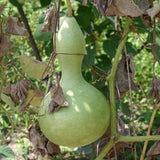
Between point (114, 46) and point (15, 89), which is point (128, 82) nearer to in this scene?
point (15, 89)

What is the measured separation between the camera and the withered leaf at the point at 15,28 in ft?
2.97

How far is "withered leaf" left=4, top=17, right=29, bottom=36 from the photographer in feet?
2.97

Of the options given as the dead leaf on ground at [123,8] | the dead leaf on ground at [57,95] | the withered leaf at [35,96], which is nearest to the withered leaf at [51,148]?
the withered leaf at [35,96]

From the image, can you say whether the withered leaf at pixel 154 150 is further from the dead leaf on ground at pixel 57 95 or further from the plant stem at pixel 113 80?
the dead leaf on ground at pixel 57 95

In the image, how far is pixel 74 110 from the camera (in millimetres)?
892

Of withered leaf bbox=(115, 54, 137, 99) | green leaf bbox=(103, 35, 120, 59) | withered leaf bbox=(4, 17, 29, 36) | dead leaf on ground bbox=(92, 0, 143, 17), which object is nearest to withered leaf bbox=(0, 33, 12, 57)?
withered leaf bbox=(4, 17, 29, 36)

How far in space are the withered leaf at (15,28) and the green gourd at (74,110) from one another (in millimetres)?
107

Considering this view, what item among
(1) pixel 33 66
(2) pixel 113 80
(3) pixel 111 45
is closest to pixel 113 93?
(2) pixel 113 80

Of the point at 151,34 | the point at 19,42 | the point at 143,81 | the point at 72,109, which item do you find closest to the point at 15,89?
the point at 72,109

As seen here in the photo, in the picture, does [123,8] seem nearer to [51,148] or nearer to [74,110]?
[74,110]

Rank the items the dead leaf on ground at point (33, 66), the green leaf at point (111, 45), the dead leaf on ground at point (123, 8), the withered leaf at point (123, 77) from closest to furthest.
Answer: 1. the dead leaf on ground at point (123, 8)
2. the dead leaf on ground at point (33, 66)
3. the withered leaf at point (123, 77)
4. the green leaf at point (111, 45)

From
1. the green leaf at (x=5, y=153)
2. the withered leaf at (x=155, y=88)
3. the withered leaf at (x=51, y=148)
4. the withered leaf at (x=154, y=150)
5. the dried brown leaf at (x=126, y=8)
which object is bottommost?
the green leaf at (x=5, y=153)

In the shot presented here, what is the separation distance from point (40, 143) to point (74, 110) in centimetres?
23

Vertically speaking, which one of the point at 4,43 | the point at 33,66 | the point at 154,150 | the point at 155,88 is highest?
the point at 4,43
